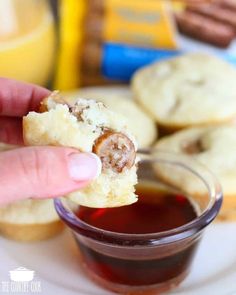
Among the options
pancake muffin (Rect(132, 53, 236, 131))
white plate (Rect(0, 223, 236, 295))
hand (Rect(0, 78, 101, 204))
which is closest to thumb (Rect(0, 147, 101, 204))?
hand (Rect(0, 78, 101, 204))

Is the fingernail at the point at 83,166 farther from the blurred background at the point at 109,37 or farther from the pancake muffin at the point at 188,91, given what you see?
the blurred background at the point at 109,37

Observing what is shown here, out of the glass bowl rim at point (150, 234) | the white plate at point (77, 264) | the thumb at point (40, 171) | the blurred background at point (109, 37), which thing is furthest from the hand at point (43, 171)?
the blurred background at point (109, 37)

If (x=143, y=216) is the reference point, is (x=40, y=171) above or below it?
above

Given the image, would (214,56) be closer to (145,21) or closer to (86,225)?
(145,21)

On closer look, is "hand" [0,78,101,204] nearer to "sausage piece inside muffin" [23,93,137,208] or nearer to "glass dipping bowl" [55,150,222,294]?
"sausage piece inside muffin" [23,93,137,208]

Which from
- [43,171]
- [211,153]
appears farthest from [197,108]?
[43,171]

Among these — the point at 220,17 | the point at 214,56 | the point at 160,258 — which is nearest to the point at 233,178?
the point at 160,258

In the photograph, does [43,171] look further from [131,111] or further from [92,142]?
[131,111]
